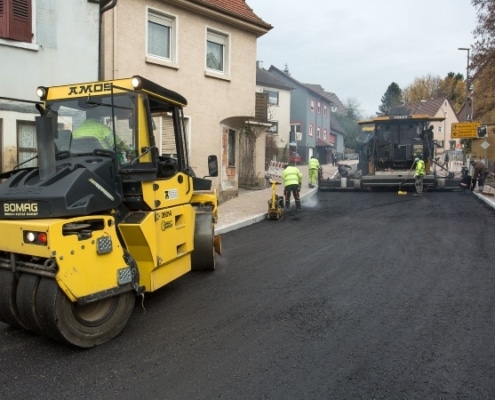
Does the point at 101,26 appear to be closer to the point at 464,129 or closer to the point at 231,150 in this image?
the point at 231,150

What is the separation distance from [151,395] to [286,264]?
13.9ft

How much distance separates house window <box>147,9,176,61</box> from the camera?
500 inches

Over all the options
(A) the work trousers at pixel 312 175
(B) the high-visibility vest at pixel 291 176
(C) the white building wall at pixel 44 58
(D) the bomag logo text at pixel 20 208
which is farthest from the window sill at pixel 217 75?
(D) the bomag logo text at pixel 20 208

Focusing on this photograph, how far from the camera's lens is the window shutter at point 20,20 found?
9.38 m

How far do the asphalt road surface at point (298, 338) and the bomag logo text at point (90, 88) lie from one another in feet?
7.96

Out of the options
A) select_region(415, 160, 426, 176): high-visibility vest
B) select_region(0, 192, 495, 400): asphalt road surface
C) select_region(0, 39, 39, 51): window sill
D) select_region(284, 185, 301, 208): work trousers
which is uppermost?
select_region(0, 39, 39, 51): window sill

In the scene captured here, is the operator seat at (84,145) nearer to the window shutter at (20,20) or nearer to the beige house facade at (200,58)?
the window shutter at (20,20)

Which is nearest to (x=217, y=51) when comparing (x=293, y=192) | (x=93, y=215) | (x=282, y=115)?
(x=293, y=192)

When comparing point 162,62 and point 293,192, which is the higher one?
point 162,62

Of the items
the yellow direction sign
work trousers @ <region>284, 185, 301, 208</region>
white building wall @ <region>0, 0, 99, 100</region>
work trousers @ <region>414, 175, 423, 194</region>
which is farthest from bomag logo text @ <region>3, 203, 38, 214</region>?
the yellow direction sign

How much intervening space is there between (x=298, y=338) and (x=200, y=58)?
11352mm

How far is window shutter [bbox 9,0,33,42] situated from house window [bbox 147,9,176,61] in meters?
3.55

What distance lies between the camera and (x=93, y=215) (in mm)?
4105

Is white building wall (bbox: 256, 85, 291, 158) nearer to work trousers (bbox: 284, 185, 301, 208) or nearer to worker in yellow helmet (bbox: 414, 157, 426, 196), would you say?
worker in yellow helmet (bbox: 414, 157, 426, 196)
